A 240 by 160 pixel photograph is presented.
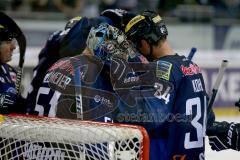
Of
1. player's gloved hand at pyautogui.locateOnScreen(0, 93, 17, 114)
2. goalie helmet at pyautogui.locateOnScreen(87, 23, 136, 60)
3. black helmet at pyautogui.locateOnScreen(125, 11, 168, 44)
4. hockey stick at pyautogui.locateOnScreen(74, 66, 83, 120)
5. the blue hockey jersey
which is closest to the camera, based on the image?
hockey stick at pyautogui.locateOnScreen(74, 66, 83, 120)

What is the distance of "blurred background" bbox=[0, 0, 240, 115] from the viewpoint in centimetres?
861

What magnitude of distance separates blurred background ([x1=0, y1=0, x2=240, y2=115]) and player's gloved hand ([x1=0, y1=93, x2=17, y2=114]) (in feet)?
14.6

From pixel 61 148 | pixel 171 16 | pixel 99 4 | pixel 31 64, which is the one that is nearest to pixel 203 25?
pixel 171 16

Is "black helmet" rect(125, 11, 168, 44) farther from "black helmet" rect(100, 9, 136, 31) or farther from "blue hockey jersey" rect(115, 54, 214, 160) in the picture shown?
"black helmet" rect(100, 9, 136, 31)

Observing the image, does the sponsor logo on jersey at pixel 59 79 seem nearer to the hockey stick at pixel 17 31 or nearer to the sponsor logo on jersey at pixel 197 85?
the sponsor logo on jersey at pixel 197 85

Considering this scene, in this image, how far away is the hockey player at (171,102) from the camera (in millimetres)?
3287

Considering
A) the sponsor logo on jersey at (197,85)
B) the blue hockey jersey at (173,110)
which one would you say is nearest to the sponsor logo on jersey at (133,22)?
the blue hockey jersey at (173,110)

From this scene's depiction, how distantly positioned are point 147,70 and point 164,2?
20.0 feet

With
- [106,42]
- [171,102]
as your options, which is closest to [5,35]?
[106,42]

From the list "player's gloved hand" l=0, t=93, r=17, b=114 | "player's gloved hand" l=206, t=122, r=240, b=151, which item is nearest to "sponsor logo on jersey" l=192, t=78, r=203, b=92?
"player's gloved hand" l=206, t=122, r=240, b=151

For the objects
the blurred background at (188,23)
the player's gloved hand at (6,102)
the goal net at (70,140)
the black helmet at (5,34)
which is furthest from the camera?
the blurred background at (188,23)

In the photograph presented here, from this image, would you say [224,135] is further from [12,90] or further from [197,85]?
[12,90]

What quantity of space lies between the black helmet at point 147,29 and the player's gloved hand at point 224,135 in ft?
1.80

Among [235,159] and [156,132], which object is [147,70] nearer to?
[156,132]
